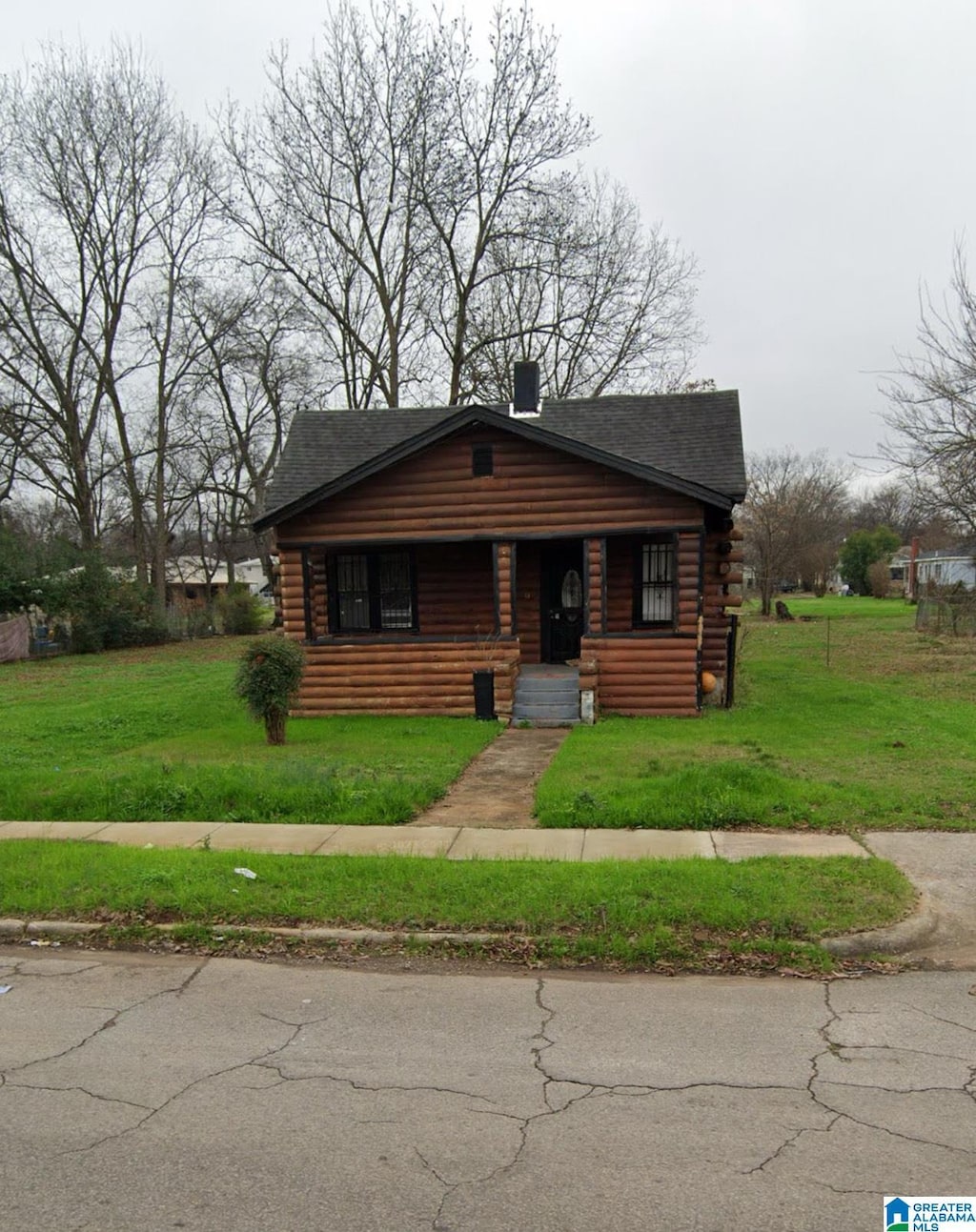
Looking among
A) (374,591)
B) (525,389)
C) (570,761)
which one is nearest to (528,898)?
(570,761)

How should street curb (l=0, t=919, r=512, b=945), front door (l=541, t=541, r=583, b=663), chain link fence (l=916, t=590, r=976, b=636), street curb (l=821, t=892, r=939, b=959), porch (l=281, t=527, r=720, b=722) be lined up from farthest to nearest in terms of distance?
chain link fence (l=916, t=590, r=976, b=636) < front door (l=541, t=541, r=583, b=663) < porch (l=281, t=527, r=720, b=722) < street curb (l=0, t=919, r=512, b=945) < street curb (l=821, t=892, r=939, b=959)

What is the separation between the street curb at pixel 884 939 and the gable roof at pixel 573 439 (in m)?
9.80

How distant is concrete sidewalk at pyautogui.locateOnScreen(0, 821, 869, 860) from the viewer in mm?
7281

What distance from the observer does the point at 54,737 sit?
1387 centimetres

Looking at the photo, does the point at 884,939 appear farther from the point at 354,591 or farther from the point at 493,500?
the point at 354,591

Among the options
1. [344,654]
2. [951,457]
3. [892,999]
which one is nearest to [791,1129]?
[892,999]

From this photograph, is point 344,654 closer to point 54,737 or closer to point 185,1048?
point 54,737

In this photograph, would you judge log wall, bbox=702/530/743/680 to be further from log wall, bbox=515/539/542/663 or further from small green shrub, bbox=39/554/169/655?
small green shrub, bbox=39/554/169/655

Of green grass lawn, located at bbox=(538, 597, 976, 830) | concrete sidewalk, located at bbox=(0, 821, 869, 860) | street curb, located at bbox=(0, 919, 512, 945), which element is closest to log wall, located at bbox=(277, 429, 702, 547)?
green grass lawn, located at bbox=(538, 597, 976, 830)

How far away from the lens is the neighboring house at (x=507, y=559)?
15.2 metres

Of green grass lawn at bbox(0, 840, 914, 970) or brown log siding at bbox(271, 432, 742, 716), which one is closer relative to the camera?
green grass lawn at bbox(0, 840, 914, 970)

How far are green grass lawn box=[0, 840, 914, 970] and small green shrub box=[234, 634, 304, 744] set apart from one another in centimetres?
501

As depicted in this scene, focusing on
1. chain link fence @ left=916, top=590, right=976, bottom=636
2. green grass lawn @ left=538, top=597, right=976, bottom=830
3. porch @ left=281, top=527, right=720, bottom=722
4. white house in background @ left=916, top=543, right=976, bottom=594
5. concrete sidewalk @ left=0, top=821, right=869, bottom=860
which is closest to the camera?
concrete sidewalk @ left=0, top=821, right=869, bottom=860

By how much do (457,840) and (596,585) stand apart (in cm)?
827
